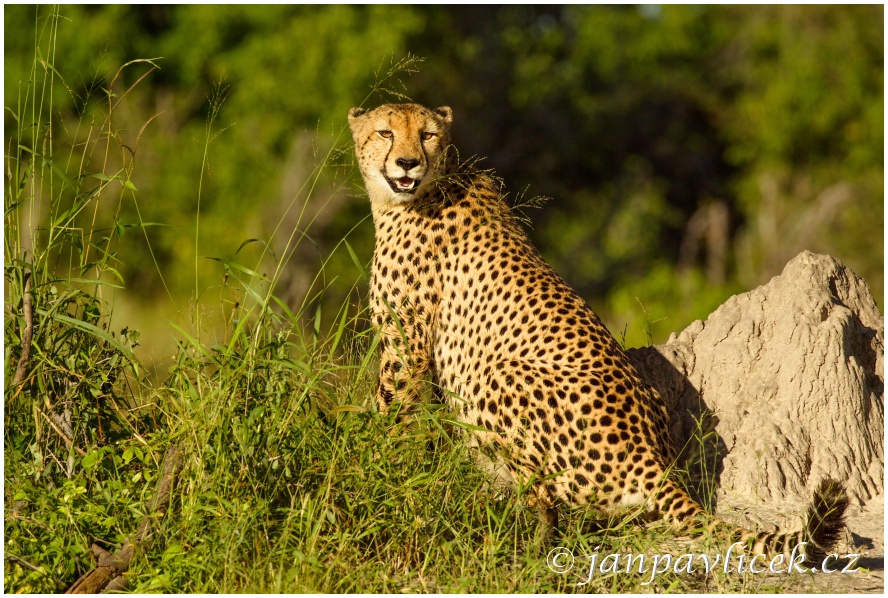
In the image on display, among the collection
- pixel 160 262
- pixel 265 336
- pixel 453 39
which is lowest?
pixel 160 262

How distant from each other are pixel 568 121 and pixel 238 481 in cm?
1558

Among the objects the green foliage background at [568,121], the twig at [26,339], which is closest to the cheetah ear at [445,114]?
the twig at [26,339]

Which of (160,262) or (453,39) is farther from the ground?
(453,39)

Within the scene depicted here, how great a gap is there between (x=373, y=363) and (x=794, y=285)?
1687 mm

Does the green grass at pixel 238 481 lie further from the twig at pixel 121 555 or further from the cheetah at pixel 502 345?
the cheetah at pixel 502 345

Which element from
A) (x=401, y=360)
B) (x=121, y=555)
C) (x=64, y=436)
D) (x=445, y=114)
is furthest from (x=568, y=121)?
(x=121, y=555)

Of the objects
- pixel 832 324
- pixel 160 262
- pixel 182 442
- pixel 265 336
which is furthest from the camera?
pixel 160 262

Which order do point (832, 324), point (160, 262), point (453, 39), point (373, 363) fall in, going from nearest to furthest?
point (832, 324), point (373, 363), point (160, 262), point (453, 39)

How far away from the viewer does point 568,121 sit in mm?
18500

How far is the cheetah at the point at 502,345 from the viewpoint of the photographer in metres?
3.88

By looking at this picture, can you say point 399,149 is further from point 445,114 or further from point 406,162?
point 445,114

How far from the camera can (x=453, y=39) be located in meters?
17.7

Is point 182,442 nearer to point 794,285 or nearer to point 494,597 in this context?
point 494,597

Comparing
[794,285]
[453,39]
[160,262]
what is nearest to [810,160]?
[453,39]
